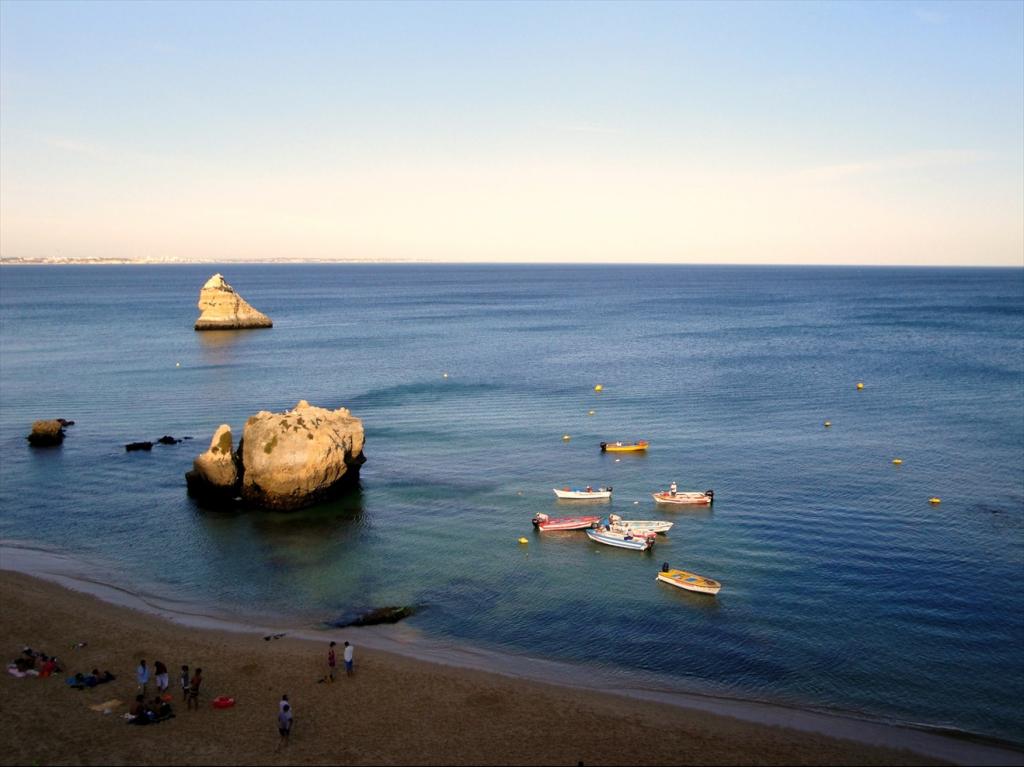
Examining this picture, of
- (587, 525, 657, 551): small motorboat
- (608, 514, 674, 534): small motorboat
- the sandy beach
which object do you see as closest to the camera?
the sandy beach

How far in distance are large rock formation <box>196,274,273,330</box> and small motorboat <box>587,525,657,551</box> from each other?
12234cm

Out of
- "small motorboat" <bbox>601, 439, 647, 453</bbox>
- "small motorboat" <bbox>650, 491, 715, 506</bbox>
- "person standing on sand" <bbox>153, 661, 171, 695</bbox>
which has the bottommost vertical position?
"person standing on sand" <bbox>153, 661, 171, 695</bbox>

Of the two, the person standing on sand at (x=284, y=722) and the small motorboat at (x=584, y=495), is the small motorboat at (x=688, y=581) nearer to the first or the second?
the small motorboat at (x=584, y=495)

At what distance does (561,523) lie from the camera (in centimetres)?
5056

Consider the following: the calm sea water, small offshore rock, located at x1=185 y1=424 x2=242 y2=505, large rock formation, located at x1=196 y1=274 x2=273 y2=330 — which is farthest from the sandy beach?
large rock formation, located at x1=196 y1=274 x2=273 y2=330

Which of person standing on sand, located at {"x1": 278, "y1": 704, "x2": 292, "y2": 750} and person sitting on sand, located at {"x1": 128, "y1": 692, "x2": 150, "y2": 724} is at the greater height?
person standing on sand, located at {"x1": 278, "y1": 704, "x2": 292, "y2": 750}

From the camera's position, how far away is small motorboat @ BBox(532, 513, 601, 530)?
5044cm

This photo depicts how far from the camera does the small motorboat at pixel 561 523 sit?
50.4 meters

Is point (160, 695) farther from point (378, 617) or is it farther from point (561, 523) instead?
point (561, 523)

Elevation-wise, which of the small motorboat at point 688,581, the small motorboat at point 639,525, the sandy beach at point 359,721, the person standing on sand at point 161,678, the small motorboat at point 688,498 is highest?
the small motorboat at point 688,498

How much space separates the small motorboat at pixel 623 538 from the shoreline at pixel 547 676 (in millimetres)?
13993

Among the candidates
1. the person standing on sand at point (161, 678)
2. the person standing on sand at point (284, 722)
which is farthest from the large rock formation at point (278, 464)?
the person standing on sand at point (284, 722)

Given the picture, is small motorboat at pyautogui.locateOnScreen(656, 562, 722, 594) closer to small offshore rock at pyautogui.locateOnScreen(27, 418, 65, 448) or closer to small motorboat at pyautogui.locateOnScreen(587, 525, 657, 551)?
small motorboat at pyautogui.locateOnScreen(587, 525, 657, 551)

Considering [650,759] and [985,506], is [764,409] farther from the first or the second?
[650,759]
